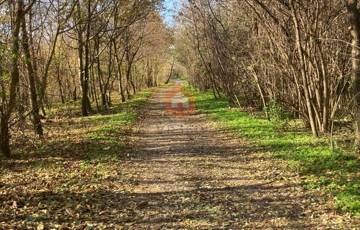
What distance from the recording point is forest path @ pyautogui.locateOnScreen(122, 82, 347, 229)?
26.0 feet

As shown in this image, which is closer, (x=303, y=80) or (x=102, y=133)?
(x=303, y=80)

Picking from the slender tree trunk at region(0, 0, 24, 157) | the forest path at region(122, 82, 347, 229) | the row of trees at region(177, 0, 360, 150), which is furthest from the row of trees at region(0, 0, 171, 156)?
the row of trees at region(177, 0, 360, 150)

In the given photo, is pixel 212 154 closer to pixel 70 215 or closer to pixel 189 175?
pixel 189 175

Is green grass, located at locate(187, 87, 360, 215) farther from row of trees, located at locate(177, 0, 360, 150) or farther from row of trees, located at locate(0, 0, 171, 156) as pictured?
row of trees, located at locate(0, 0, 171, 156)

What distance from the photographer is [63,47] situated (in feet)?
119

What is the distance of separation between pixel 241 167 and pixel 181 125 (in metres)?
10.0

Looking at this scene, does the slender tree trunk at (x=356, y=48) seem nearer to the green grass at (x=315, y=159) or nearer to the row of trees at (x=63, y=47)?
the green grass at (x=315, y=159)

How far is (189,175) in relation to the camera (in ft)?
37.1

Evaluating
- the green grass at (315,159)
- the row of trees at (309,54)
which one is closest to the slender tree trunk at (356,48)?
the row of trees at (309,54)

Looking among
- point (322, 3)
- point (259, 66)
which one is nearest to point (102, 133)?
point (259, 66)

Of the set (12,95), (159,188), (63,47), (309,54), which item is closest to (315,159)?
(159,188)

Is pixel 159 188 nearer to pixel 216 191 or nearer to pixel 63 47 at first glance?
pixel 216 191

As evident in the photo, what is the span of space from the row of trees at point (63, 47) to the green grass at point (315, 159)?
23.7 ft

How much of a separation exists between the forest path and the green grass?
0.34 meters
